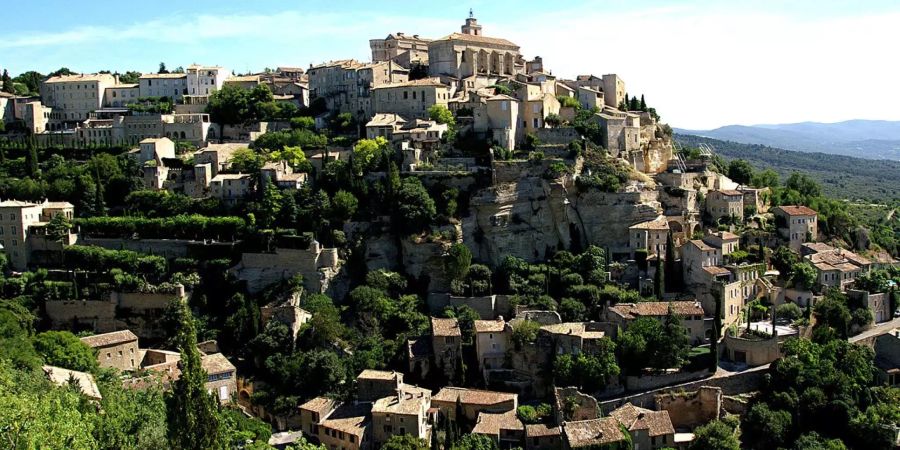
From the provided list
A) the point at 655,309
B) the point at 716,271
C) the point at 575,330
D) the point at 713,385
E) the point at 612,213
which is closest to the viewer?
the point at 713,385

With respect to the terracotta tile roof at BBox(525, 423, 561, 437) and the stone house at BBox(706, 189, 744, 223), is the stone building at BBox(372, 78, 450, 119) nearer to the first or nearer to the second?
the stone house at BBox(706, 189, 744, 223)

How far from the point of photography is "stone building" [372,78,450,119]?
5797 cm

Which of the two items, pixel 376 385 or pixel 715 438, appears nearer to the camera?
pixel 715 438

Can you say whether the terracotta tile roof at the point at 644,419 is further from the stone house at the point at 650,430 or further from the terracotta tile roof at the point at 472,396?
the terracotta tile roof at the point at 472,396

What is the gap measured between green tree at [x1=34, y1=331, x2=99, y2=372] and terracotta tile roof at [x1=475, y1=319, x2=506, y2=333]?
57.1ft

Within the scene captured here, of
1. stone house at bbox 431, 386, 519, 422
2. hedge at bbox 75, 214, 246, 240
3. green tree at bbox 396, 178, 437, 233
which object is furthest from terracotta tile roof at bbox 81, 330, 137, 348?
stone house at bbox 431, 386, 519, 422

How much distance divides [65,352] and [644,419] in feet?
83.7

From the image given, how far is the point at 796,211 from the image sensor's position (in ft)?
161

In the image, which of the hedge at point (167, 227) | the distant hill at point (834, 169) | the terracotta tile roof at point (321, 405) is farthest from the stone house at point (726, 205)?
the distant hill at point (834, 169)

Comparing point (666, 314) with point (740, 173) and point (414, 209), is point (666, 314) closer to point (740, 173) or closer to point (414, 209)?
point (414, 209)

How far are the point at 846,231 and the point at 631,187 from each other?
13.9 meters

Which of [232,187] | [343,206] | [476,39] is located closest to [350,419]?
[343,206]

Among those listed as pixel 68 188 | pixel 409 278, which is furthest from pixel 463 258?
pixel 68 188

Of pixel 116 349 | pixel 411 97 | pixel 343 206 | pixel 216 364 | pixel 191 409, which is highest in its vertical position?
pixel 411 97
